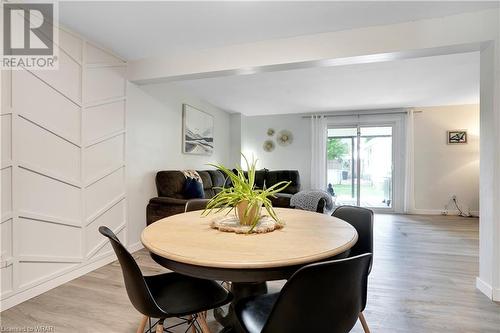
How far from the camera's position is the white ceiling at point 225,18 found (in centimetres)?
203

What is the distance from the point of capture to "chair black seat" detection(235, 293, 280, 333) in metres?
1.07

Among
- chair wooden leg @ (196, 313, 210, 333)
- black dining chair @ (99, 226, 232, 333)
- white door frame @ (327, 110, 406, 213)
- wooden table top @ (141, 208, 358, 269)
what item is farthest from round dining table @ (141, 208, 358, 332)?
white door frame @ (327, 110, 406, 213)

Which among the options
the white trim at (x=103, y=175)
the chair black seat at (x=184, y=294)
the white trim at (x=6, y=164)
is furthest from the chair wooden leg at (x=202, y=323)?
the white trim at (x=103, y=175)

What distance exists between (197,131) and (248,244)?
390cm

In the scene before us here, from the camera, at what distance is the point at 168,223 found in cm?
160

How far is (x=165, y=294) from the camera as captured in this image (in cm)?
133

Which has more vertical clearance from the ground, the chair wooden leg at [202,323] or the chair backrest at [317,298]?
the chair backrest at [317,298]

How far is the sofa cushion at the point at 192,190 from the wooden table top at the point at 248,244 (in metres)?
2.10

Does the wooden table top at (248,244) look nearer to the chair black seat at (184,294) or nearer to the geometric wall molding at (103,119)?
the chair black seat at (184,294)

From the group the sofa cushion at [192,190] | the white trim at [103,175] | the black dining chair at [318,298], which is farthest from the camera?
the sofa cushion at [192,190]

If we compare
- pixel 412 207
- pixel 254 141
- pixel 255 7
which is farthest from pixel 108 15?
pixel 412 207

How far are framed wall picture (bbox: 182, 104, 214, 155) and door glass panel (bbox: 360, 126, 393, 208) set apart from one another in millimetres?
3528

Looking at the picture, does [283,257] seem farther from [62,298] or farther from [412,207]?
[412,207]

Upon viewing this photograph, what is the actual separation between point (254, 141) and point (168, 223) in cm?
533
